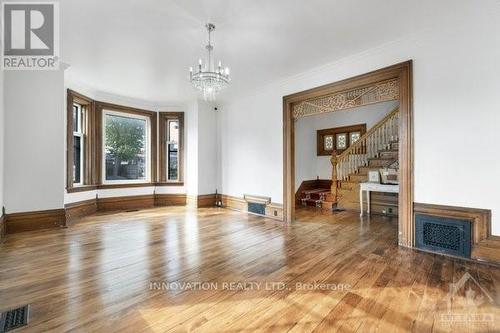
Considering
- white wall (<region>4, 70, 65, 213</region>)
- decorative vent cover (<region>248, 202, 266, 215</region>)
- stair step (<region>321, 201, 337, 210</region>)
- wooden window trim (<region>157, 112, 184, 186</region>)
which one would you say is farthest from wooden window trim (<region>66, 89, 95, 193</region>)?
stair step (<region>321, 201, 337, 210</region>)

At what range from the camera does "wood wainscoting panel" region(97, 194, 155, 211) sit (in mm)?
6152

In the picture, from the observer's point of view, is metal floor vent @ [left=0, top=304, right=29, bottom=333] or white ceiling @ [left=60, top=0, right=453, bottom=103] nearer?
metal floor vent @ [left=0, top=304, right=29, bottom=333]

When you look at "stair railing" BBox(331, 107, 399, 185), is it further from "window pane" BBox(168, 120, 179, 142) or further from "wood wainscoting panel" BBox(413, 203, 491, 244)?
"window pane" BBox(168, 120, 179, 142)

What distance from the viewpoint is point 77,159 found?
564 centimetres

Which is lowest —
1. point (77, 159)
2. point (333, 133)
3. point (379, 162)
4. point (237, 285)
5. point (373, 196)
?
point (237, 285)

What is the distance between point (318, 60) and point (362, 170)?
3482 millimetres

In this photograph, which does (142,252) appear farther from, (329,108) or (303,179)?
(303,179)

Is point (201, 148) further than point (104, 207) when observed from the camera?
Yes

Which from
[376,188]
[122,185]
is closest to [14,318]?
[122,185]

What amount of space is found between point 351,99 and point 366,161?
3.17 m

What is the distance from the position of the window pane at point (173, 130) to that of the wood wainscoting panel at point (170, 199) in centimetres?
159

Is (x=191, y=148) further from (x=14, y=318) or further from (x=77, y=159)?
(x=14, y=318)

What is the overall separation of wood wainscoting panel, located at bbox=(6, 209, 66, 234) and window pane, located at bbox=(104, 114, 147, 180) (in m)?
1.96

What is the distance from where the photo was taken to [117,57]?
4.00 meters
